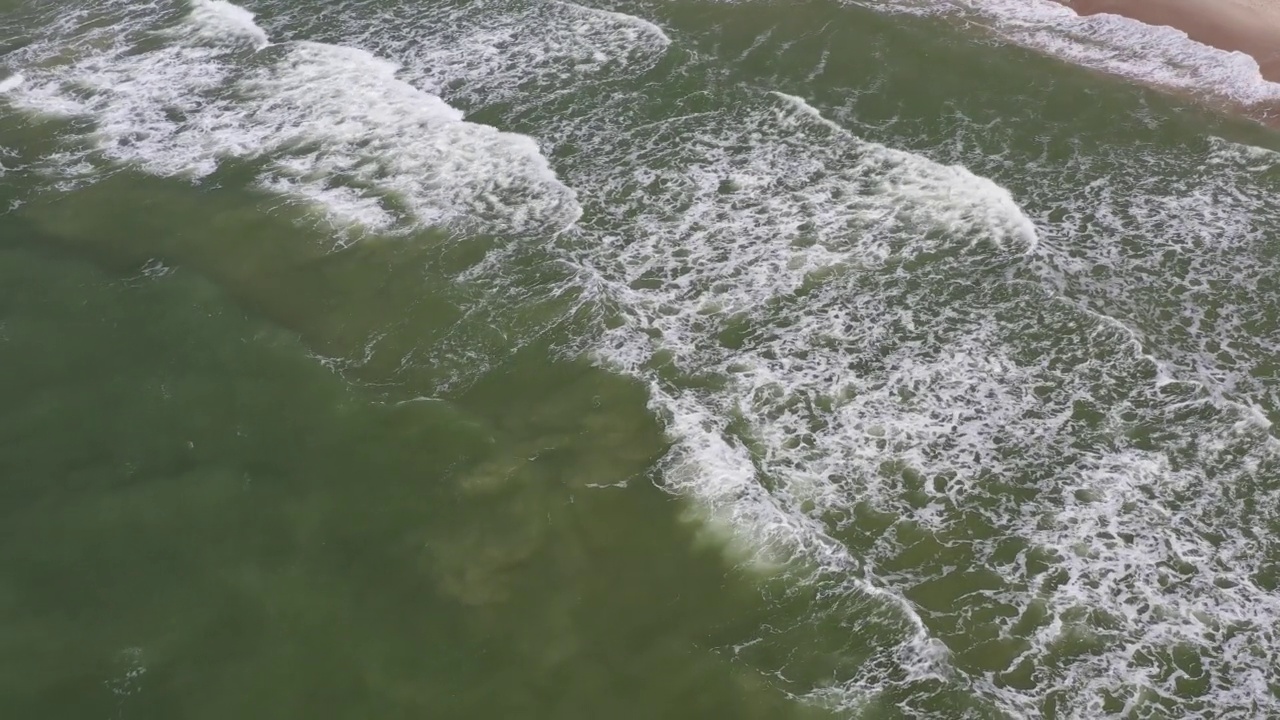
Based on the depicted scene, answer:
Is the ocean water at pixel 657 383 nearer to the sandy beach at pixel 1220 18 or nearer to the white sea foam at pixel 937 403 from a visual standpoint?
the white sea foam at pixel 937 403

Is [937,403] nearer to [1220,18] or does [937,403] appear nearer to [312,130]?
[312,130]

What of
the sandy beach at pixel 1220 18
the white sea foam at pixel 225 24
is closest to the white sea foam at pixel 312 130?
the white sea foam at pixel 225 24

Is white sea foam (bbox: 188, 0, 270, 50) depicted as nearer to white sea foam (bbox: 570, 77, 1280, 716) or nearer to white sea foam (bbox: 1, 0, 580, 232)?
white sea foam (bbox: 1, 0, 580, 232)

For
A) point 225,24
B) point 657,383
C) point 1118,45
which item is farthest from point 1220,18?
point 225,24

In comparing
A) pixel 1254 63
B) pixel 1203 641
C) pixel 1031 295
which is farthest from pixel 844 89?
pixel 1203 641

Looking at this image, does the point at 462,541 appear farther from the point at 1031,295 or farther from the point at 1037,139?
the point at 1037,139

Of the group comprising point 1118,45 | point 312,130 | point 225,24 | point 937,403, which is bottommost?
point 937,403
